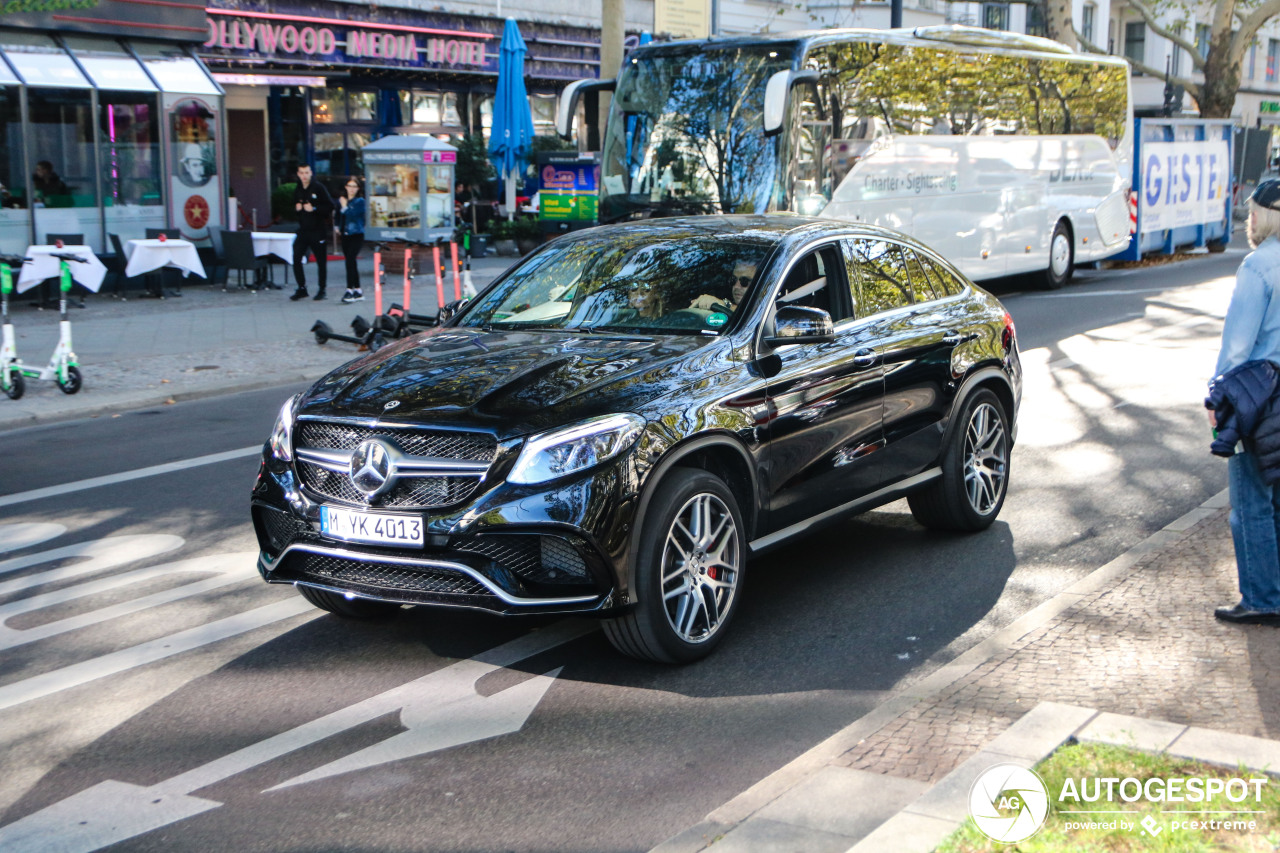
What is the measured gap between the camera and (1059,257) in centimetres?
2162

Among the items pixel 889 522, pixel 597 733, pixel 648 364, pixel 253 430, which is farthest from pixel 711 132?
pixel 597 733

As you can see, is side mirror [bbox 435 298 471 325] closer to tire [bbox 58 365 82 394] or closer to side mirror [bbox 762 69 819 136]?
tire [bbox 58 365 82 394]

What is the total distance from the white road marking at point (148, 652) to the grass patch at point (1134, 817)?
335 centimetres

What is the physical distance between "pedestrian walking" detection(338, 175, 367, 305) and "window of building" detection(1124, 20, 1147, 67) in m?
51.9

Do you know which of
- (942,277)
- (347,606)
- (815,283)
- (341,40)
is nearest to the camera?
(347,606)

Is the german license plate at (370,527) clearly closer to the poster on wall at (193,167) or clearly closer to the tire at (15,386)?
the tire at (15,386)

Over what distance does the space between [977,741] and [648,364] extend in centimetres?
191

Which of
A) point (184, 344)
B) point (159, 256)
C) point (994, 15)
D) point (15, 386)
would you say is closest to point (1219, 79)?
point (994, 15)

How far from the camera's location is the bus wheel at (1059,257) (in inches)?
842

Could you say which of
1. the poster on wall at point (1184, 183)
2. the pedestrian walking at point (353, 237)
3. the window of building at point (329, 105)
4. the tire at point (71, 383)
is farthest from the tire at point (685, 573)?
the window of building at point (329, 105)

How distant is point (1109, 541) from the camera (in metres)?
7.09

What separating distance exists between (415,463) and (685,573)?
1.09 m

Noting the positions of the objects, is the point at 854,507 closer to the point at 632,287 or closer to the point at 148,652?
the point at 632,287

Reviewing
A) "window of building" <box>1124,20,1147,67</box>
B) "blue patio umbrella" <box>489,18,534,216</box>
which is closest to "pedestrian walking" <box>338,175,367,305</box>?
"blue patio umbrella" <box>489,18,534,216</box>
